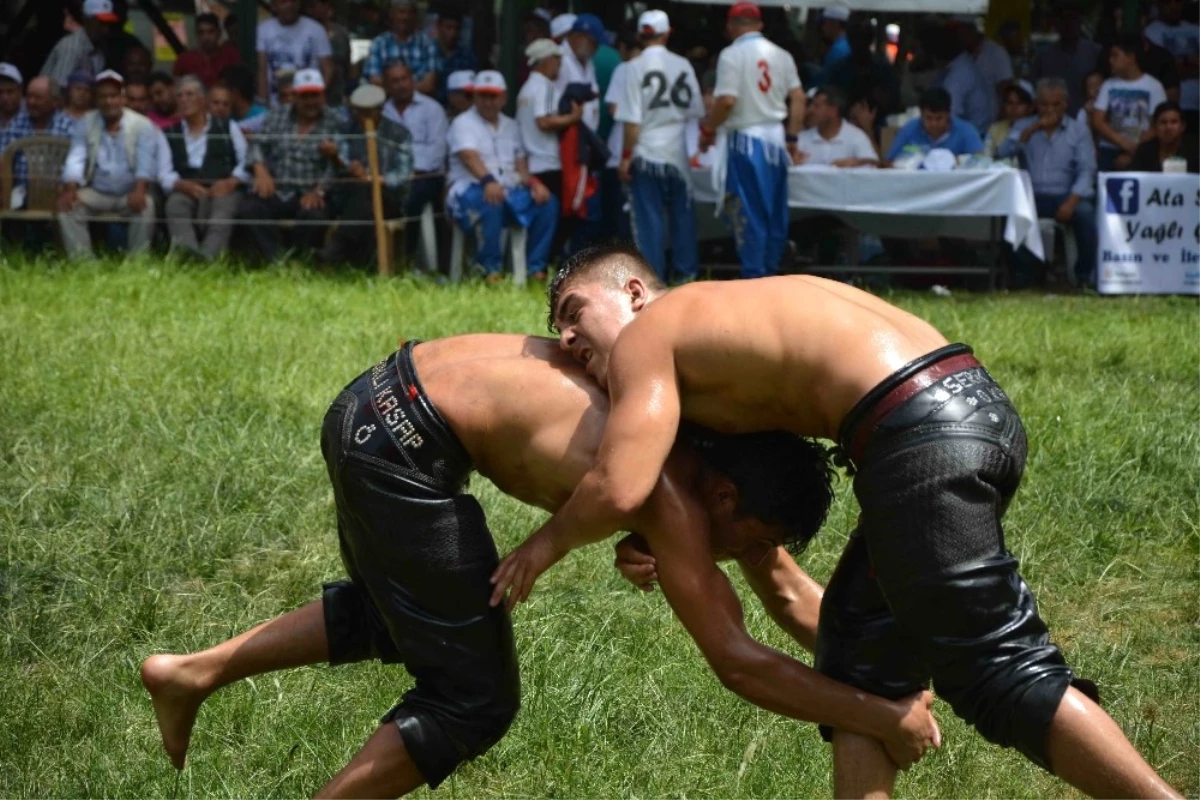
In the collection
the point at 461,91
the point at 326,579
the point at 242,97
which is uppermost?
the point at 461,91

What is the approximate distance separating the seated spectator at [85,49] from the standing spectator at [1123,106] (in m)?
7.93

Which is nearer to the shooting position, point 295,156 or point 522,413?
point 522,413

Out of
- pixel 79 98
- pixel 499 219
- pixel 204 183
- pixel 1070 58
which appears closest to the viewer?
pixel 499 219

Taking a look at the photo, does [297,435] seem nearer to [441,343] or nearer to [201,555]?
[201,555]

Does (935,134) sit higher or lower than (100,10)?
lower

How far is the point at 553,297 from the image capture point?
3736mm

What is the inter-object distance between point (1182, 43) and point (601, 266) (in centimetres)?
1170

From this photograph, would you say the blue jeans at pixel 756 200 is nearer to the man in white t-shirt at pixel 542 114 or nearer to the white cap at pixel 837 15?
the man in white t-shirt at pixel 542 114

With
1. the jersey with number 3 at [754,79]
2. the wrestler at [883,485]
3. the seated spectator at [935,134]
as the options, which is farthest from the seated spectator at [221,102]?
the wrestler at [883,485]

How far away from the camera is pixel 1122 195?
1223 centimetres

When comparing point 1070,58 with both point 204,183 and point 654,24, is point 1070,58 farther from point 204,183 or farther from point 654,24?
point 204,183

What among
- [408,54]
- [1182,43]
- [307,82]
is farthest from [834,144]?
[307,82]

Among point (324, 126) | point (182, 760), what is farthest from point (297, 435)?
point (324, 126)

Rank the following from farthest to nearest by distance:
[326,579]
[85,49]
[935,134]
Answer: [85,49] < [935,134] < [326,579]
